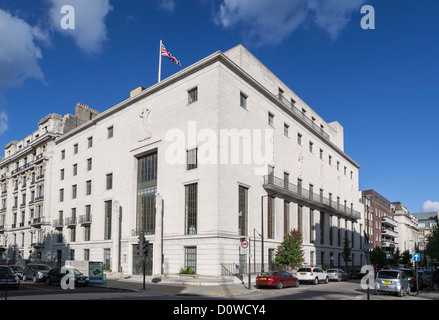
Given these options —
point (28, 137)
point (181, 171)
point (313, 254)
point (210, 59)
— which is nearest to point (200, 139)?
point (181, 171)

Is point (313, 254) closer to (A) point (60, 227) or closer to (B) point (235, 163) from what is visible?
(B) point (235, 163)

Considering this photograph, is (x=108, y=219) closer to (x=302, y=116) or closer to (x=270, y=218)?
(x=270, y=218)

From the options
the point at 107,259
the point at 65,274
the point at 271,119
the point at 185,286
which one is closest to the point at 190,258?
the point at 185,286

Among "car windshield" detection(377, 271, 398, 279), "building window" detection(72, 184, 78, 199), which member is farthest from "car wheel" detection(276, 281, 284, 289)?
"building window" detection(72, 184, 78, 199)

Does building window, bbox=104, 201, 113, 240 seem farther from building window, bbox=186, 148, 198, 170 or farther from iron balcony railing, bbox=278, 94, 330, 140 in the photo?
iron balcony railing, bbox=278, 94, 330, 140

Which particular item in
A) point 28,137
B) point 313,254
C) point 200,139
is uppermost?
point 28,137

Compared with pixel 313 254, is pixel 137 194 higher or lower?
higher

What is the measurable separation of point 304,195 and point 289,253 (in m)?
11.5

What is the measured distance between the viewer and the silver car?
82.9 ft

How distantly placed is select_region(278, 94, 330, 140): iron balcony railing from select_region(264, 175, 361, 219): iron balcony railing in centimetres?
930

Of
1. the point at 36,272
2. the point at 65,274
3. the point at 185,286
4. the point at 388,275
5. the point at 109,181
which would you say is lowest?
the point at 185,286

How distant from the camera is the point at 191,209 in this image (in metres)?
36.6

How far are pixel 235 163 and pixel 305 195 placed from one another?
1696 centimetres

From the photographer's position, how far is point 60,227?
5541cm
